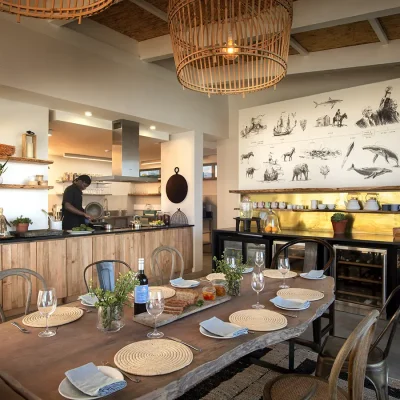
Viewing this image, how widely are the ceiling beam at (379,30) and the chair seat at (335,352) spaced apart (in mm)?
3694

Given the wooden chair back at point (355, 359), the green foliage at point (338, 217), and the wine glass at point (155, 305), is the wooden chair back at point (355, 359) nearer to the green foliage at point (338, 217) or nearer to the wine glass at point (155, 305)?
the wine glass at point (155, 305)

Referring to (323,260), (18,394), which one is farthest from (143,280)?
(323,260)

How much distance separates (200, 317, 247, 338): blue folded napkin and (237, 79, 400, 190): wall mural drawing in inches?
144

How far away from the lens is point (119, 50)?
4.94 meters

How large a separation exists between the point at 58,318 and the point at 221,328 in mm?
829

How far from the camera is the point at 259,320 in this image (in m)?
1.71

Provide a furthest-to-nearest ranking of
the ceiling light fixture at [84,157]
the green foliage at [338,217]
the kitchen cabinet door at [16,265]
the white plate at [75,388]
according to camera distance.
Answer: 1. the ceiling light fixture at [84,157]
2. the green foliage at [338,217]
3. the kitchen cabinet door at [16,265]
4. the white plate at [75,388]

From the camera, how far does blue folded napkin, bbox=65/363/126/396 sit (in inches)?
42.1

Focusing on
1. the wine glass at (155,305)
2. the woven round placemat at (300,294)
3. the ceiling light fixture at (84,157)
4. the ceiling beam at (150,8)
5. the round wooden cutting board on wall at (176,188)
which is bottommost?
the woven round placemat at (300,294)

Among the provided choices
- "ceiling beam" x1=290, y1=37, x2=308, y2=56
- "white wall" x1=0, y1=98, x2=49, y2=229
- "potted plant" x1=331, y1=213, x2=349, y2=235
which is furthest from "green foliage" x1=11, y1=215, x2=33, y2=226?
"ceiling beam" x1=290, y1=37, x2=308, y2=56

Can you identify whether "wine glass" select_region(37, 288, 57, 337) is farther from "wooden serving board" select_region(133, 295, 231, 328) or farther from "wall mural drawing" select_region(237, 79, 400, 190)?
"wall mural drawing" select_region(237, 79, 400, 190)

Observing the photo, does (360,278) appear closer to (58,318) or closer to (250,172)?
(250,172)

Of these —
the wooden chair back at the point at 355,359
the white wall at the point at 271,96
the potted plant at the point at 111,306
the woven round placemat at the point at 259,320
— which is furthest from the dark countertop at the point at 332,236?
the potted plant at the point at 111,306

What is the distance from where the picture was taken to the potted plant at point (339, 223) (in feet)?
14.8
